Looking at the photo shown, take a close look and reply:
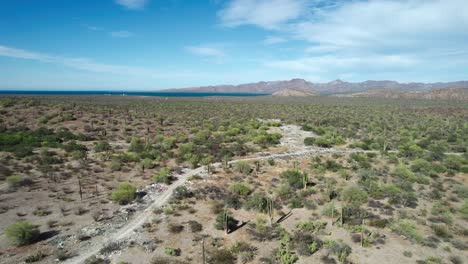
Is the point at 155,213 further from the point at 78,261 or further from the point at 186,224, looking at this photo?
the point at 78,261

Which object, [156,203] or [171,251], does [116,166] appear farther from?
[171,251]

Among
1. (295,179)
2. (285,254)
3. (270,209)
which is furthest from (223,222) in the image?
(295,179)

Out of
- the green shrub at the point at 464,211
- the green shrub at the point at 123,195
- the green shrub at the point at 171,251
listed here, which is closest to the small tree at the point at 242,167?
the green shrub at the point at 123,195

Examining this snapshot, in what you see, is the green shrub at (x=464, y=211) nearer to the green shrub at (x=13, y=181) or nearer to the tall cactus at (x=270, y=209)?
the tall cactus at (x=270, y=209)

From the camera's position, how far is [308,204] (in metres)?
18.2

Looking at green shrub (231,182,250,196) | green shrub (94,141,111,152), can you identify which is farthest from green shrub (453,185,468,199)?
green shrub (94,141,111,152)

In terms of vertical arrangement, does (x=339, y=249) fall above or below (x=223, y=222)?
below

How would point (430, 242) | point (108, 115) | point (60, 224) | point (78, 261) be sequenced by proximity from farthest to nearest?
point (108, 115)
point (60, 224)
point (430, 242)
point (78, 261)

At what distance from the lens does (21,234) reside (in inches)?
520

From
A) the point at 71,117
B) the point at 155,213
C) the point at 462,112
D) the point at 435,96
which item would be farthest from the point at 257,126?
the point at 435,96

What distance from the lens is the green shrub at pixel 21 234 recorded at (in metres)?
13.1

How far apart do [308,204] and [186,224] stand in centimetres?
871

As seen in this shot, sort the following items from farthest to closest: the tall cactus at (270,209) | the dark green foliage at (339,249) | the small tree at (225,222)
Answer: the tall cactus at (270,209) → the small tree at (225,222) → the dark green foliage at (339,249)

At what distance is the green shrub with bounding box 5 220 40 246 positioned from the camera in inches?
517
